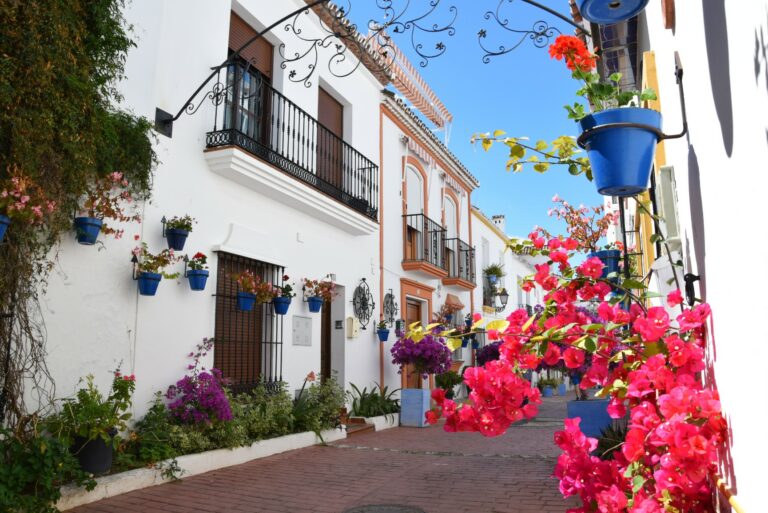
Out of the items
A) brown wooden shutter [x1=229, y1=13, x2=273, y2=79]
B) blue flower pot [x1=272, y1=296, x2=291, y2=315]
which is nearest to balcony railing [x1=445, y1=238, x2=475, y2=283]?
brown wooden shutter [x1=229, y1=13, x2=273, y2=79]

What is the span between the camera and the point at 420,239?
13.8 m

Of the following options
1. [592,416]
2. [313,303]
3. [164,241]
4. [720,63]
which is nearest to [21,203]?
[164,241]

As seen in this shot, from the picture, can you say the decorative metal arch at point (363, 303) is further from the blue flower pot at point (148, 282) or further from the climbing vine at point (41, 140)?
the climbing vine at point (41, 140)

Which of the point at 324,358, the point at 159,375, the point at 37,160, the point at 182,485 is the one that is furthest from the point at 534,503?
the point at 324,358

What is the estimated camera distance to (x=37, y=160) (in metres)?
5.09

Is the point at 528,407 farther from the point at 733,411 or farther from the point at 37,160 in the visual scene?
the point at 37,160

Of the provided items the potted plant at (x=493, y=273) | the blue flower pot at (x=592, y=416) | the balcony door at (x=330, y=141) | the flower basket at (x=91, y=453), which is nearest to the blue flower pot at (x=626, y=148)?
the blue flower pot at (x=592, y=416)

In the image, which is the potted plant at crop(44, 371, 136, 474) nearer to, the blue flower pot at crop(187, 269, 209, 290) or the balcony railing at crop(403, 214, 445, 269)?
the blue flower pot at crop(187, 269, 209, 290)

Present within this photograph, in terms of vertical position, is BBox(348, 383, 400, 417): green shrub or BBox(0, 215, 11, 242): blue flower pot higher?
BBox(0, 215, 11, 242): blue flower pot

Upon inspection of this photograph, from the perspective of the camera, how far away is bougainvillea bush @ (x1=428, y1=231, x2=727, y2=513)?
193 cm

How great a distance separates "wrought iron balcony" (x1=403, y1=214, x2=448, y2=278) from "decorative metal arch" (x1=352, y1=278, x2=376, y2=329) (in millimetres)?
1926

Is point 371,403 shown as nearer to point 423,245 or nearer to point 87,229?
point 423,245

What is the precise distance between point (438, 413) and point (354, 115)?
31.1ft

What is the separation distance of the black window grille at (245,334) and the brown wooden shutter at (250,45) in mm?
2898
